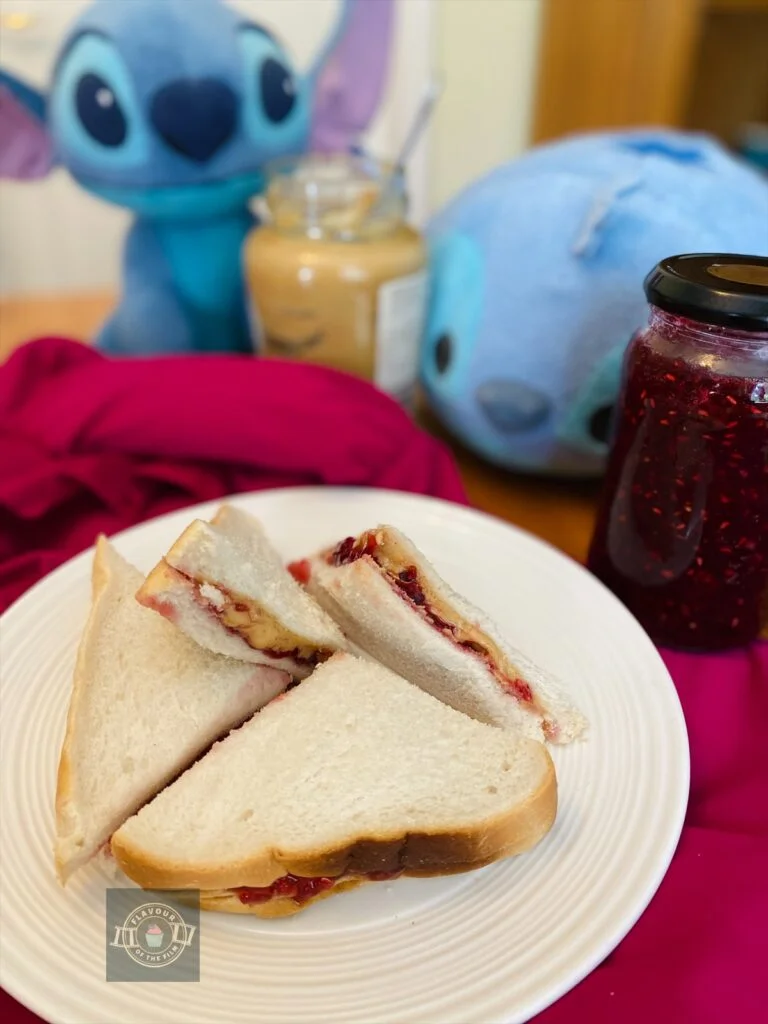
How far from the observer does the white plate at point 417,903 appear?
621mm

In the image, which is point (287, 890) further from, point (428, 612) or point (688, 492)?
point (688, 492)

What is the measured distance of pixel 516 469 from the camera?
4.64ft

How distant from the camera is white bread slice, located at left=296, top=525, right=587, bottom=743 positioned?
0.89 m

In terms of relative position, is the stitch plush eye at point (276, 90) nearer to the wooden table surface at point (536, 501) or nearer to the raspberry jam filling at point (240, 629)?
the wooden table surface at point (536, 501)

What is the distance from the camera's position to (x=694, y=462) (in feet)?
2.96

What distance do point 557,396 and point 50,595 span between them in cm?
80

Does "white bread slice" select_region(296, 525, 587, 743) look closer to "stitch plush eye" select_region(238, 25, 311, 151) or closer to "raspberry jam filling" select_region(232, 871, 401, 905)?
"raspberry jam filling" select_region(232, 871, 401, 905)

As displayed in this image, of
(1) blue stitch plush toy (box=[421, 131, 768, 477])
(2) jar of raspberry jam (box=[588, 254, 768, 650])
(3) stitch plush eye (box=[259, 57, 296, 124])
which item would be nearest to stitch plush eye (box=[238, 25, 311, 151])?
(3) stitch plush eye (box=[259, 57, 296, 124])

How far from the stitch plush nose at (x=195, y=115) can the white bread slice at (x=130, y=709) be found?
762mm

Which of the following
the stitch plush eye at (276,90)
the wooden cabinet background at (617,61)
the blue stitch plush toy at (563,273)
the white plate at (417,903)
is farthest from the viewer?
the wooden cabinet background at (617,61)

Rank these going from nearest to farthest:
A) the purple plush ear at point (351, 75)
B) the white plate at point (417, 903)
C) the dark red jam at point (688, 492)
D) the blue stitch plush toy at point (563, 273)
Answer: the white plate at point (417, 903) < the dark red jam at point (688, 492) < the blue stitch plush toy at point (563, 273) < the purple plush ear at point (351, 75)

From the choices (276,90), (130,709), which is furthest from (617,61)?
(130,709)

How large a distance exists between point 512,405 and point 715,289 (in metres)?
0.50

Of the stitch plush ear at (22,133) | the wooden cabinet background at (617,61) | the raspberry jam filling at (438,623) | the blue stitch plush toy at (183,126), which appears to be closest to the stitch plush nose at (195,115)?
the blue stitch plush toy at (183,126)
